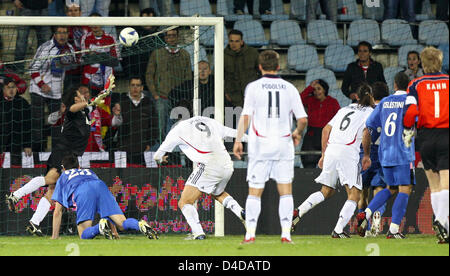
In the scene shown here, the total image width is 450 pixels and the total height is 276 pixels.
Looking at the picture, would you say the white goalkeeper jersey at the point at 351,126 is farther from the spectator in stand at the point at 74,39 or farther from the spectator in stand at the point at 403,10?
the spectator in stand at the point at 403,10

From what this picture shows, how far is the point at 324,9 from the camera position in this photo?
16.9m

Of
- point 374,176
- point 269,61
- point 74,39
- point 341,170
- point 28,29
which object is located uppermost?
point 28,29

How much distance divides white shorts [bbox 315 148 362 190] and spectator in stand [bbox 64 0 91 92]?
16.9 feet

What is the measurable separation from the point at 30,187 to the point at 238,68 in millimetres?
4175

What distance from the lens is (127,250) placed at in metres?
8.48

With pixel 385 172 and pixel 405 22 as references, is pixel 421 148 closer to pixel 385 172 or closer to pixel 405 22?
pixel 385 172

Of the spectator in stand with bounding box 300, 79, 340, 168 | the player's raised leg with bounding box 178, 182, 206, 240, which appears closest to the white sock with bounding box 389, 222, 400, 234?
the player's raised leg with bounding box 178, 182, 206, 240

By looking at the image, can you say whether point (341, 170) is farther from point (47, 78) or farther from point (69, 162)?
point (47, 78)

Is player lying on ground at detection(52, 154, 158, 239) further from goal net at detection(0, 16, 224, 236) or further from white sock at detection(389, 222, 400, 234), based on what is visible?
white sock at detection(389, 222, 400, 234)

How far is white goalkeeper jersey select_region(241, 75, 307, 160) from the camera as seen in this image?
8594 millimetres

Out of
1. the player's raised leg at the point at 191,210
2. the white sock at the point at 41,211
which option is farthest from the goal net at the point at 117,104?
the player's raised leg at the point at 191,210

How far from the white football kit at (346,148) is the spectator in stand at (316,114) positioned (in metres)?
2.49

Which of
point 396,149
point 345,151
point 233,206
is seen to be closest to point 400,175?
point 396,149
